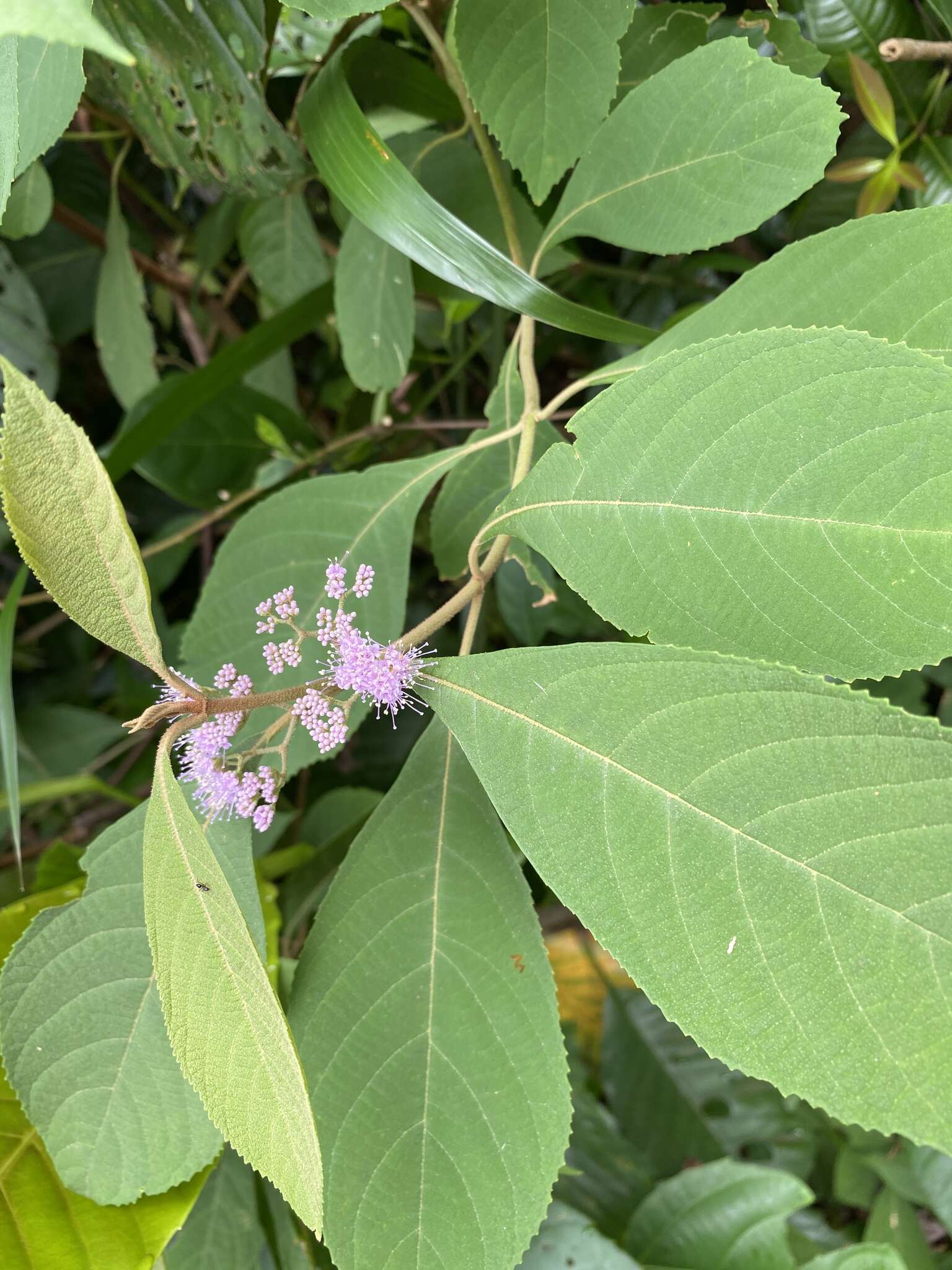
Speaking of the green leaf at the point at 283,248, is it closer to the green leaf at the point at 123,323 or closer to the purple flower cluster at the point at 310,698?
the green leaf at the point at 123,323

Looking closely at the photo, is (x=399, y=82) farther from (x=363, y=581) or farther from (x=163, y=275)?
(x=163, y=275)

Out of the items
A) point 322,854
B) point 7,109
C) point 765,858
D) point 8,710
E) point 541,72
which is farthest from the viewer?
point 322,854

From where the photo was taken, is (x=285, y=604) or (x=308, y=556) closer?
(x=285, y=604)

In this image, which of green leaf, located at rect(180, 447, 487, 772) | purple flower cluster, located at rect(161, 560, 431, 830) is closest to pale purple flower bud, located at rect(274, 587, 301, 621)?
purple flower cluster, located at rect(161, 560, 431, 830)

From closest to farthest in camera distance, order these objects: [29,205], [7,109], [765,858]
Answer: [765,858] → [7,109] → [29,205]

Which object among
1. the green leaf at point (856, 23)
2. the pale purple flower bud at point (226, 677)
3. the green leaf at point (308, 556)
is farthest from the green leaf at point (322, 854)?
the green leaf at point (856, 23)

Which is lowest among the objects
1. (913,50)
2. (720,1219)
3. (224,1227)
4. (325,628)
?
(720,1219)

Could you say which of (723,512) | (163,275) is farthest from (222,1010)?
(163,275)
